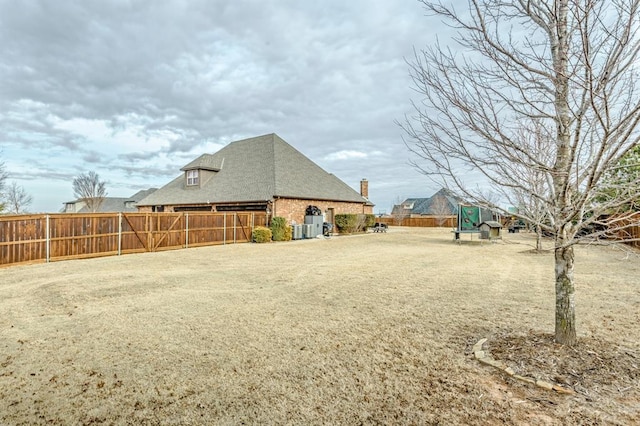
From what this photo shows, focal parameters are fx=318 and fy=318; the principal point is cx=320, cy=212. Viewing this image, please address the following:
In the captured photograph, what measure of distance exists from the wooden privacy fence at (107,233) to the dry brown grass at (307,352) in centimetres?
361

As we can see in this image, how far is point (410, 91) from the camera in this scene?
157 inches

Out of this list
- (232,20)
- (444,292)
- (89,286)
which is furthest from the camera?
(232,20)

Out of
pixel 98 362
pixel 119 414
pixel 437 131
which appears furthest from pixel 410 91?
pixel 98 362

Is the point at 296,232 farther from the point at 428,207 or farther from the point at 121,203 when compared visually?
the point at 121,203

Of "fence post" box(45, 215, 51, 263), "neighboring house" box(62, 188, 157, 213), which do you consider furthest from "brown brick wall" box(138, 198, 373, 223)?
"neighboring house" box(62, 188, 157, 213)

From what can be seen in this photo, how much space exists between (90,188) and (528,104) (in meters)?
44.9

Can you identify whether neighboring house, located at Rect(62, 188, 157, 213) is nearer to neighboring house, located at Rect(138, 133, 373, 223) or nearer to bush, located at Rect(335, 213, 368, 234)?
neighboring house, located at Rect(138, 133, 373, 223)

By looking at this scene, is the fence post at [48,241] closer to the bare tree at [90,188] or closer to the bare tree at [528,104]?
the bare tree at [528,104]

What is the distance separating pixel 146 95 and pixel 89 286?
52.9 feet

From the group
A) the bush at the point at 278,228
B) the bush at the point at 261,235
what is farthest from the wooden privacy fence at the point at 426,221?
the bush at the point at 261,235

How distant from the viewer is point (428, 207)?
54500 millimetres

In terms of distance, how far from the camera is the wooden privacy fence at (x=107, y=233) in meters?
10.6

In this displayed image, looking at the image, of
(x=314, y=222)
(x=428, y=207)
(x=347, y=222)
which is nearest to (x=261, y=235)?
(x=314, y=222)

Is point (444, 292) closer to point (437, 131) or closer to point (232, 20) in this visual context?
point (437, 131)
